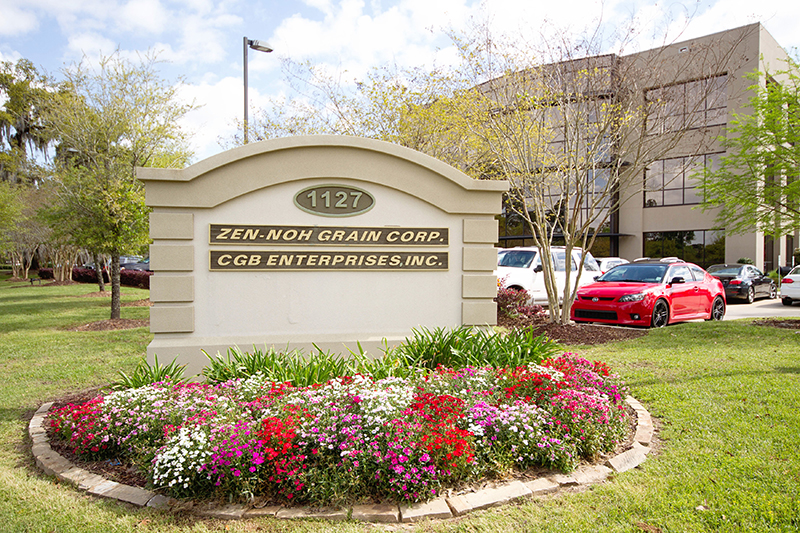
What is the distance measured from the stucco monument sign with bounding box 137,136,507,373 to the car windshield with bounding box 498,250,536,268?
8292 mm

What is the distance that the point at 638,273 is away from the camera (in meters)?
12.6

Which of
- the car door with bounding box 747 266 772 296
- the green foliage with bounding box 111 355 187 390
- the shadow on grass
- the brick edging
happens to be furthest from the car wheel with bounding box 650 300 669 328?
the car door with bounding box 747 266 772 296

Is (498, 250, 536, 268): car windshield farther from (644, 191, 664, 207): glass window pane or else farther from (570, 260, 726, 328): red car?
(644, 191, 664, 207): glass window pane

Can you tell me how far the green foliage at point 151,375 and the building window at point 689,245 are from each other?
94.9 feet

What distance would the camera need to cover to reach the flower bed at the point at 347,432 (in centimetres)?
374

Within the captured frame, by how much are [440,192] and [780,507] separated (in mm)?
4603

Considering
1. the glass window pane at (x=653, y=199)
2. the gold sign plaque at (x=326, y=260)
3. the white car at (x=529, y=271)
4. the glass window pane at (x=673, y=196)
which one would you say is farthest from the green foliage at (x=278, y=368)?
the glass window pane at (x=653, y=199)

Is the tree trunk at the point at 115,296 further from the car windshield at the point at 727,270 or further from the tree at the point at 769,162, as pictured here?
the car windshield at the point at 727,270

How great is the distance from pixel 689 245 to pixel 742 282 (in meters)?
9.30

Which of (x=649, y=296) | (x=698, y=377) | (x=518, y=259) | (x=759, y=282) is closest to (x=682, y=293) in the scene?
(x=649, y=296)

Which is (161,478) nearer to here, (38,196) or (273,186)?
(273,186)

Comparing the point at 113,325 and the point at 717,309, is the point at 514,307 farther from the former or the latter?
the point at 113,325

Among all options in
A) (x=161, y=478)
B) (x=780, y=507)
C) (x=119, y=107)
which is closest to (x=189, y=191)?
(x=161, y=478)

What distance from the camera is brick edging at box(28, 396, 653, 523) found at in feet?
11.6
